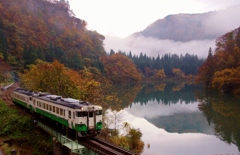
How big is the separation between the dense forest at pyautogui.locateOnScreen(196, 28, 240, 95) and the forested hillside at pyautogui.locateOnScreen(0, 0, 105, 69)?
1620 inches

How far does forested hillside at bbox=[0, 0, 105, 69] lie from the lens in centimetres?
6538

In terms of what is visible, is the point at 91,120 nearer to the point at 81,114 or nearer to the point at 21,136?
the point at 81,114

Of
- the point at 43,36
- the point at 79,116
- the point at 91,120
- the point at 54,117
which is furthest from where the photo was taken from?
the point at 43,36

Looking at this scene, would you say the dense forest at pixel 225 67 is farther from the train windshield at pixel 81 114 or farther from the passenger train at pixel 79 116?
the train windshield at pixel 81 114

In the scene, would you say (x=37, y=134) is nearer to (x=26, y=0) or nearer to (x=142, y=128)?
(x=142, y=128)

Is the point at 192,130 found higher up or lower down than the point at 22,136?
lower down

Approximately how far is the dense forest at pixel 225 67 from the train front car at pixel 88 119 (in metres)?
49.4

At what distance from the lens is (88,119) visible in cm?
1642

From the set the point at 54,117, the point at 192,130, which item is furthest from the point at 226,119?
the point at 54,117

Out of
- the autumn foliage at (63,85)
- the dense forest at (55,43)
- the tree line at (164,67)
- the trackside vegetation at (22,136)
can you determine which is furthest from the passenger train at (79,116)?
the tree line at (164,67)

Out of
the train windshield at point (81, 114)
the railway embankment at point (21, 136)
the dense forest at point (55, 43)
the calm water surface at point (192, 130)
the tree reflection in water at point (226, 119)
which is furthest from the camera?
the dense forest at point (55, 43)

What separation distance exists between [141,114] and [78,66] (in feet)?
126

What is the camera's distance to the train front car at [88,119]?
16075 mm

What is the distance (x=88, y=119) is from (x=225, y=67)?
5676cm
